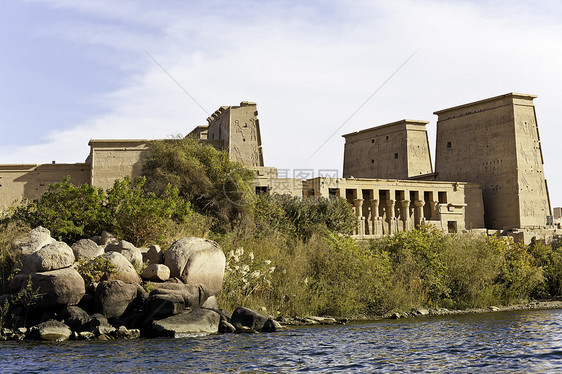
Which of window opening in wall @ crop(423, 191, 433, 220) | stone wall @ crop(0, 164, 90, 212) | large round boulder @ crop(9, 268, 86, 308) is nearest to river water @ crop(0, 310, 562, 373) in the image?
large round boulder @ crop(9, 268, 86, 308)

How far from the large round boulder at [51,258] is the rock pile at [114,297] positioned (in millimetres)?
20

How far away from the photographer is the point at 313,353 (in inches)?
477

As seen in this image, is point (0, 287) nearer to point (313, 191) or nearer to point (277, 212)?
point (277, 212)

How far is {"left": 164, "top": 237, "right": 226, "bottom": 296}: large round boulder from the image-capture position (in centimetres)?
1577

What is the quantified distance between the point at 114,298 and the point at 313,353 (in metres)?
4.67

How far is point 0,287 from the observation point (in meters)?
15.9

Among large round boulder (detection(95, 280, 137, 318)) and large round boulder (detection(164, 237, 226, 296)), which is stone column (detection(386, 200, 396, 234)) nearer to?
large round boulder (detection(164, 237, 226, 296))

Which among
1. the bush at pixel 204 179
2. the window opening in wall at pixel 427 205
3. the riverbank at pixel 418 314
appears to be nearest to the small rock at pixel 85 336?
the riverbank at pixel 418 314

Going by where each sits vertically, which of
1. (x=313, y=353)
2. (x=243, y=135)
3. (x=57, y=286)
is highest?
(x=243, y=135)

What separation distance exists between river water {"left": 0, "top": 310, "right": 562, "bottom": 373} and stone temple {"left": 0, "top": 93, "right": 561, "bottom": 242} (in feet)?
48.9

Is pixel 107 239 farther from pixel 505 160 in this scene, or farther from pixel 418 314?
pixel 505 160

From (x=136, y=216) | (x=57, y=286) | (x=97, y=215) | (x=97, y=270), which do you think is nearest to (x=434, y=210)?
(x=136, y=216)

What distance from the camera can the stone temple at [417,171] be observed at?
30.4 metres

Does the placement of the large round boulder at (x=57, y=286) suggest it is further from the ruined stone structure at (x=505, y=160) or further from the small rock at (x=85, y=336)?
the ruined stone structure at (x=505, y=160)
